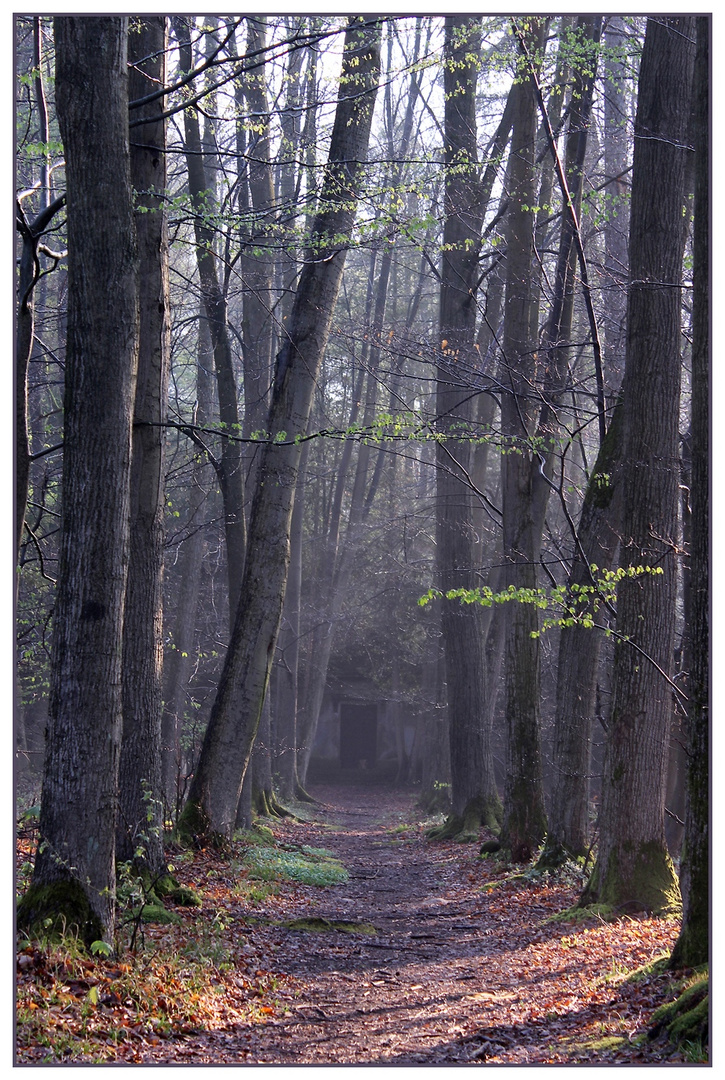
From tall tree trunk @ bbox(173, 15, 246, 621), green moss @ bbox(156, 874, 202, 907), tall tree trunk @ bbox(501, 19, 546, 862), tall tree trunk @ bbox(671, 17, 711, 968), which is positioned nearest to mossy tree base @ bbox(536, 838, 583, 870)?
tall tree trunk @ bbox(501, 19, 546, 862)

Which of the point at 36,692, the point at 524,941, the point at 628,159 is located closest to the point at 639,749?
the point at 524,941

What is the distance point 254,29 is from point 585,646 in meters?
8.59

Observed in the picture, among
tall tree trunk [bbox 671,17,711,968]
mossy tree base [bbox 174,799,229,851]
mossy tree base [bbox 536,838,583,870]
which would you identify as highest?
tall tree trunk [bbox 671,17,711,968]

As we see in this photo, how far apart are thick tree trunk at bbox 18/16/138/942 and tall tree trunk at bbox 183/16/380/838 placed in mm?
4379

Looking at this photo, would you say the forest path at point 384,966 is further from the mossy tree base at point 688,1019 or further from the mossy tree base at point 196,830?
the mossy tree base at point 196,830

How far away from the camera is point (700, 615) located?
17.6 feet

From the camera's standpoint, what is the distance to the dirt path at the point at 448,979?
504 centimetres

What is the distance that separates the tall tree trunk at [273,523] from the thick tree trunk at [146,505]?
1939mm

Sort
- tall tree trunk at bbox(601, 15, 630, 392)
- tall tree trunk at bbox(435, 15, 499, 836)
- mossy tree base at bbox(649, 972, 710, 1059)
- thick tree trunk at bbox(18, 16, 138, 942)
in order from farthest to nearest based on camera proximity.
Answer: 1. tall tree trunk at bbox(435, 15, 499, 836)
2. tall tree trunk at bbox(601, 15, 630, 392)
3. thick tree trunk at bbox(18, 16, 138, 942)
4. mossy tree base at bbox(649, 972, 710, 1059)

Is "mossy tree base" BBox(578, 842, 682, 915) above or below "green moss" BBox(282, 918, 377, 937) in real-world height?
above

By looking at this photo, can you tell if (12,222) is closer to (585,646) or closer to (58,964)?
(58,964)

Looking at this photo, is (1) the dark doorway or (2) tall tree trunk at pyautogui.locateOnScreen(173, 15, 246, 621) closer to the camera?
(2) tall tree trunk at pyautogui.locateOnScreen(173, 15, 246, 621)

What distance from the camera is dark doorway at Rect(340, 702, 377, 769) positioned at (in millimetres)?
32906

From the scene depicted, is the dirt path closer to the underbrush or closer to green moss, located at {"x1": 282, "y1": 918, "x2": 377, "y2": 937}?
green moss, located at {"x1": 282, "y1": 918, "x2": 377, "y2": 937}
